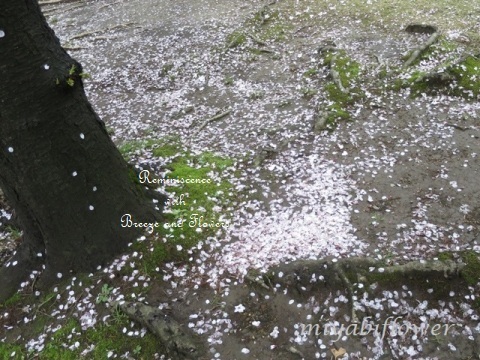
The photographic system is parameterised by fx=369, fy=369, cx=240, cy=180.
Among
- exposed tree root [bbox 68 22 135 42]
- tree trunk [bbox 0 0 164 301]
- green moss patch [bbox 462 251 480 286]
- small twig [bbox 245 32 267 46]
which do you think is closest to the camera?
tree trunk [bbox 0 0 164 301]

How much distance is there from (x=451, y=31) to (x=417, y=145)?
709 centimetres

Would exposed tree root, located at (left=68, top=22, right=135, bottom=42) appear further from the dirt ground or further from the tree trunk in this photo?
the tree trunk

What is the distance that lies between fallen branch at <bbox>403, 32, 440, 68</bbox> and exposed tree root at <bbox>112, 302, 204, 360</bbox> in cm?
1005

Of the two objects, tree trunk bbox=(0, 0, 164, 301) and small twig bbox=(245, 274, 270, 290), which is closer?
tree trunk bbox=(0, 0, 164, 301)

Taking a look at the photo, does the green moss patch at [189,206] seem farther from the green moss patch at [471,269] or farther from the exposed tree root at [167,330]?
the green moss patch at [471,269]

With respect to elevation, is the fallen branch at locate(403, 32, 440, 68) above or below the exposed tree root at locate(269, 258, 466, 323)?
above

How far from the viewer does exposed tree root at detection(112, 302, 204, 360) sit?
5.12m

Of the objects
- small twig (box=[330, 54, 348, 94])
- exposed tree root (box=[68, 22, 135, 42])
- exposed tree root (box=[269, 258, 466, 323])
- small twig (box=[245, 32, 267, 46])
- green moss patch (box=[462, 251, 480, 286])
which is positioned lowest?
→ green moss patch (box=[462, 251, 480, 286])

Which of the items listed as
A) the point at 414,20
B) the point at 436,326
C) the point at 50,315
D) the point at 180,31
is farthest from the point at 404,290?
the point at 180,31

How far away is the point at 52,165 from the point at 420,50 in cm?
1111

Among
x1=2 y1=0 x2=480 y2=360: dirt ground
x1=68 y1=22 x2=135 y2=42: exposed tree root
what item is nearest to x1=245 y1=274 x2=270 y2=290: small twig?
x1=2 y1=0 x2=480 y2=360: dirt ground

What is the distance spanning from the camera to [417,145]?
8.64 m

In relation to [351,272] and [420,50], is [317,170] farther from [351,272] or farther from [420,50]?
[420,50]

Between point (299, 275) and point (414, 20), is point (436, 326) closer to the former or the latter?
point (299, 275)
